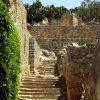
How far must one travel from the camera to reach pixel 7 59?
11.4 meters

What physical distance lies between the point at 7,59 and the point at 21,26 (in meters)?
7.01

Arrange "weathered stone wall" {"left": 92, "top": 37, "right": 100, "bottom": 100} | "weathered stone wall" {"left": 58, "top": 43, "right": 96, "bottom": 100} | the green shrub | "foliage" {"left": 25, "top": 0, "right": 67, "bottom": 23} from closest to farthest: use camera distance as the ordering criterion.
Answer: "weathered stone wall" {"left": 92, "top": 37, "right": 100, "bottom": 100} < the green shrub < "weathered stone wall" {"left": 58, "top": 43, "right": 96, "bottom": 100} < "foliage" {"left": 25, "top": 0, "right": 67, "bottom": 23}

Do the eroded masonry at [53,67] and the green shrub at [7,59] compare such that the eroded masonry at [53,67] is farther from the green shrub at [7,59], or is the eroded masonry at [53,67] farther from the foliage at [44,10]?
the foliage at [44,10]

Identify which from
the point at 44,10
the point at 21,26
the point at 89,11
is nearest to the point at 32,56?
the point at 21,26

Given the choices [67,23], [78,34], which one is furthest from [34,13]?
[78,34]

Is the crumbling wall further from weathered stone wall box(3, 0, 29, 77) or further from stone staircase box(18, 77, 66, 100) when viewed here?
weathered stone wall box(3, 0, 29, 77)

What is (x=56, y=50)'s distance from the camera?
86.7 feet

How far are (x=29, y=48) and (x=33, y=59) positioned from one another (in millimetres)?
673

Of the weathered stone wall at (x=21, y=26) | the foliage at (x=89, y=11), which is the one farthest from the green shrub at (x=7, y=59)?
the foliage at (x=89, y=11)

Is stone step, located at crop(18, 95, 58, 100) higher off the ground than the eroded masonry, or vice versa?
the eroded masonry

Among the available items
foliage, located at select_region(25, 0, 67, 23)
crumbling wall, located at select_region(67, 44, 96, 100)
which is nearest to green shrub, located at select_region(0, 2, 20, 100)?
crumbling wall, located at select_region(67, 44, 96, 100)

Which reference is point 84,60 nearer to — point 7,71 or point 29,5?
point 7,71

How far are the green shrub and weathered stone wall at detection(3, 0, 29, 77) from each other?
4074 millimetres

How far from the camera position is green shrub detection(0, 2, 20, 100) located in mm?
11266
